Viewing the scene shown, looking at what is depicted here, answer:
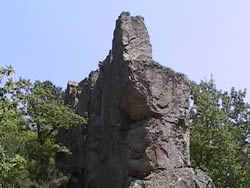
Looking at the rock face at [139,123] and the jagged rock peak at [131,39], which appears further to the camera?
the jagged rock peak at [131,39]

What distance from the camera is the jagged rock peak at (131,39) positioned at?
2117 centimetres

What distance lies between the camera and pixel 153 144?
1847 cm

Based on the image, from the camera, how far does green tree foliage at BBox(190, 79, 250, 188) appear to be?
27688 millimetres

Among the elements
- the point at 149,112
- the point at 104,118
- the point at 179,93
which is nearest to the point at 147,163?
the point at 149,112

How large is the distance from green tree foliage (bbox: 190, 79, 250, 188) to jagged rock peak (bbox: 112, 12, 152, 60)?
8150 millimetres

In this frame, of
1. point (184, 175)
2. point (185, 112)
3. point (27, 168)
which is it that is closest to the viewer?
point (184, 175)

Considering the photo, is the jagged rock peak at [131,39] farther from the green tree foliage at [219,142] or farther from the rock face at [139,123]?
the green tree foliage at [219,142]

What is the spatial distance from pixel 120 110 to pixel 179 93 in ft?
8.44

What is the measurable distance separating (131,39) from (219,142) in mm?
9562

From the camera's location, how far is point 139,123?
19359mm

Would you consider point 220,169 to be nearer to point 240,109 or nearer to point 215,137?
point 215,137

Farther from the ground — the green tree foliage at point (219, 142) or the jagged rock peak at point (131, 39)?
the jagged rock peak at point (131, 39)

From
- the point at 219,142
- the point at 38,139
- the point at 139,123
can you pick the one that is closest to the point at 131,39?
the point at 139,123

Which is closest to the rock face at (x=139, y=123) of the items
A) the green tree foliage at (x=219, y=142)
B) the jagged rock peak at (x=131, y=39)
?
the jagged rock peak at (x=131, y=39)
